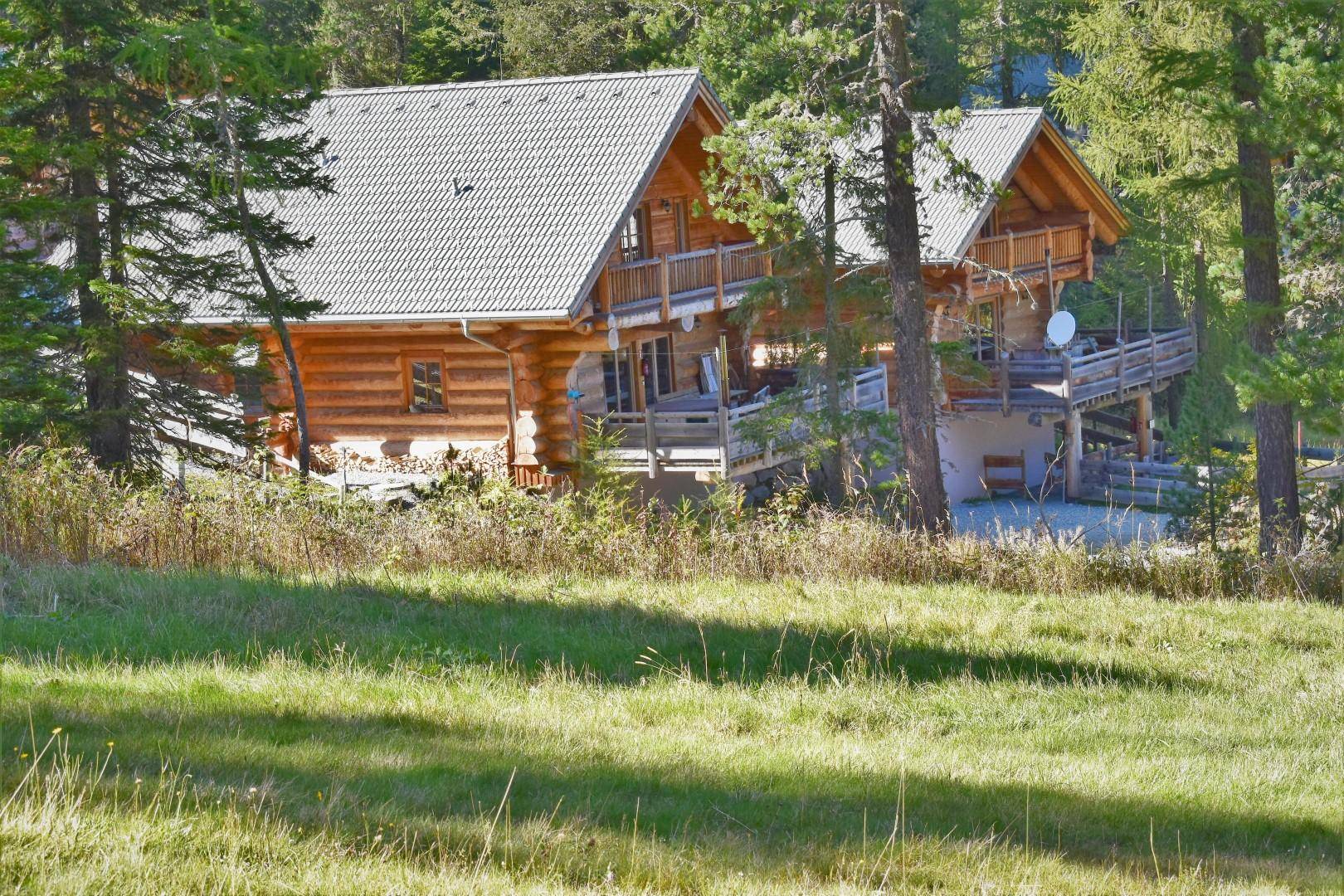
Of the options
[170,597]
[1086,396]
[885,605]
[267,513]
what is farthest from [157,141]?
[1086,396]

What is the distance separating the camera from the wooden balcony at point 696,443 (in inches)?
939

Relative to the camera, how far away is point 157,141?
1838cm

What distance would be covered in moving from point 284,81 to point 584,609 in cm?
1110

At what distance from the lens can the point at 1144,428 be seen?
36.1 m

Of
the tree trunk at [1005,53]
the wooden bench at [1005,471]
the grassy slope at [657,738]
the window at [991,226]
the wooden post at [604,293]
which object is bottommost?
the grassy slope at [657,738]

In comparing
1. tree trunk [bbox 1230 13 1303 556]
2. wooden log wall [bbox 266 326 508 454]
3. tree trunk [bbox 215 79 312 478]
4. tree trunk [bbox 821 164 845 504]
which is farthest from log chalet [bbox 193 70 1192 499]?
tree trunk [bbox 1230 13 1303 556]

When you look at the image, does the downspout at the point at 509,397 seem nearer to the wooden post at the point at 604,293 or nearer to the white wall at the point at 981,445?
the wooden post at the point at 604,293

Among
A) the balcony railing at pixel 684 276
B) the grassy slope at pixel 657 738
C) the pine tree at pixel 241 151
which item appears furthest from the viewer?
the balcony railing at pixel 684 276

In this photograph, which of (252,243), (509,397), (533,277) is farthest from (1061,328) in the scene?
(252,243)

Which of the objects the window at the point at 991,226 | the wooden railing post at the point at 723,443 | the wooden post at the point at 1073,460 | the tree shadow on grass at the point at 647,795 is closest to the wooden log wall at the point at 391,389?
the wooden railing post at the point at 723,443

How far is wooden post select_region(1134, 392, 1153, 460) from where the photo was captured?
A: 35812mm

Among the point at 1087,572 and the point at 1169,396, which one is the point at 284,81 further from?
the point at 1169,396

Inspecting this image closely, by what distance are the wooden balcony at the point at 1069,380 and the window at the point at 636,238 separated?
8.79 metres

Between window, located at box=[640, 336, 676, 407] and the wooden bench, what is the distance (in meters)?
9.59
